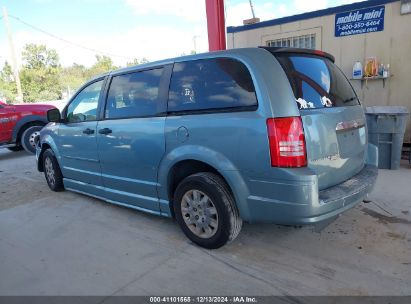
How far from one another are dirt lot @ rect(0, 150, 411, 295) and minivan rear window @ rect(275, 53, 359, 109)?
135 cm

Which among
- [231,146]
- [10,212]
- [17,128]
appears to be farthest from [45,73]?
[231,146]

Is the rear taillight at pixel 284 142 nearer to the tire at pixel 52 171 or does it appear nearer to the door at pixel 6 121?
the tire at pixel 52 171

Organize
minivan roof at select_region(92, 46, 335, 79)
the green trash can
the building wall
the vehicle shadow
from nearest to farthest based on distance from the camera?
minivan roof at select_region(92, 46, 335, 79) → the green trash can → the building wall → the vehicle shadow

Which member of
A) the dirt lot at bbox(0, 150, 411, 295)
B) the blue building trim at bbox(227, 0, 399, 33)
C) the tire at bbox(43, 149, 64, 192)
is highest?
the blue building trim at bbox(227, 0, 399, 33)

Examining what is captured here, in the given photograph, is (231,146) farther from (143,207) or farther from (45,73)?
(45,73)

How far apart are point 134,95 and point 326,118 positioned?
2.08 metres

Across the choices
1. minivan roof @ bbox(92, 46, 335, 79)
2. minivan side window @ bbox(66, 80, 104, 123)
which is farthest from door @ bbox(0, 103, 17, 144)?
minivan roof @ bbox(92, 46, 335, 79)

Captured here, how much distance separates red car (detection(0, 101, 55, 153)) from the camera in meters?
8.87

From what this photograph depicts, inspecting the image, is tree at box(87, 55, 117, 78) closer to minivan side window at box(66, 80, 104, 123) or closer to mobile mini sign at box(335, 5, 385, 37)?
mobile mini sign at box(335, 5, 385, 37)

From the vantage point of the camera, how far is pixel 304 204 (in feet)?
8.50

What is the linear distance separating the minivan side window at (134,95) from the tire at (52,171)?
175 centimetres

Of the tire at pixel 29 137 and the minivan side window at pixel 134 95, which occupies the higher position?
the minivan side window at pixel 134 95

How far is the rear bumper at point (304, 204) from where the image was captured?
259cm

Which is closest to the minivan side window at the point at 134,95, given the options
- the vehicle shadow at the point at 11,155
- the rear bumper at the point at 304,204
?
the rear bumper at the point at 304,204
